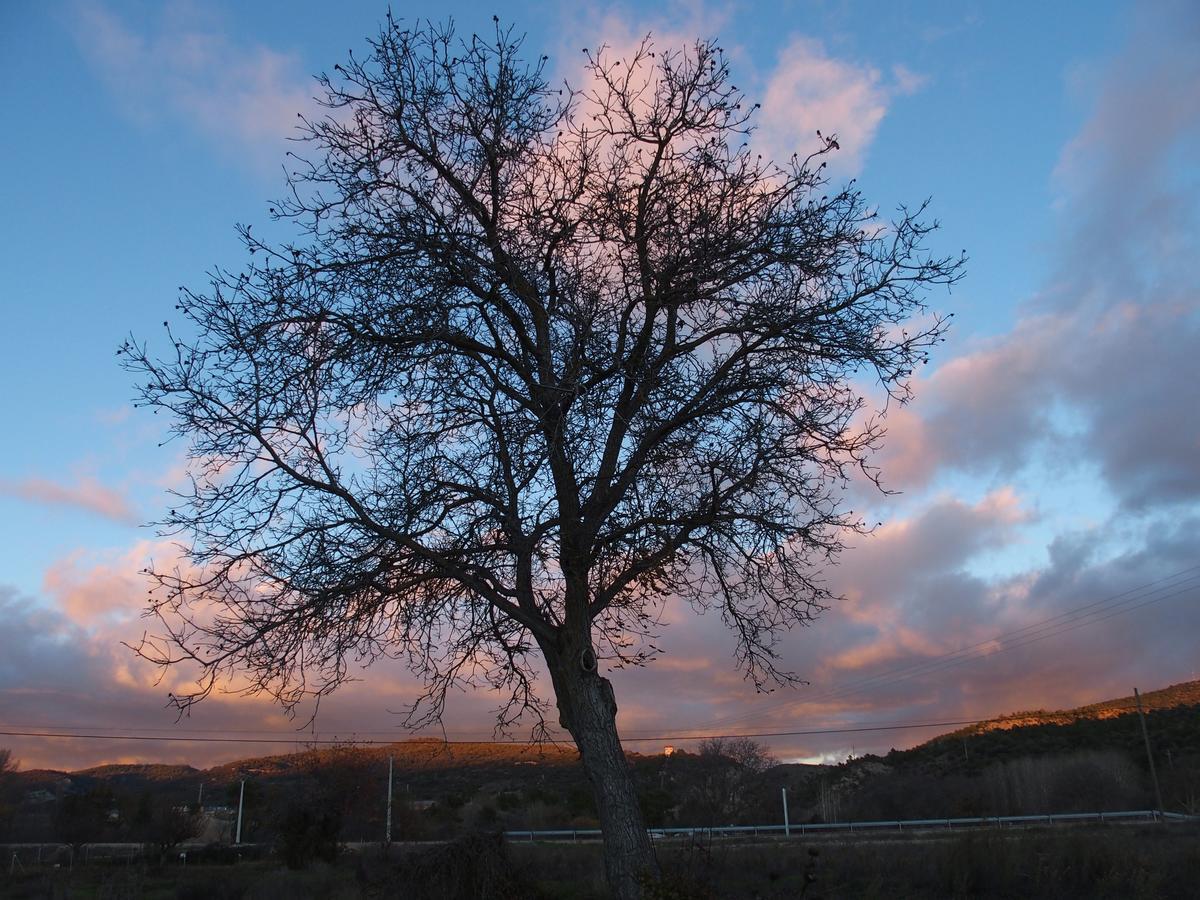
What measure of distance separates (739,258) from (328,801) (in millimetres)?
25627

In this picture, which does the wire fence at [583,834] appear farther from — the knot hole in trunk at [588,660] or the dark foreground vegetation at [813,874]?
the knot hole in trunk at [588,660]

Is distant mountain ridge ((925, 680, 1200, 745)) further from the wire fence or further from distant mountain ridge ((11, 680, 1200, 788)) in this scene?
the wire fence

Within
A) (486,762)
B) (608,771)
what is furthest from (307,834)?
(486,762)

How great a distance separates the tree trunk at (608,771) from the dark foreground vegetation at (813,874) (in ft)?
1.02

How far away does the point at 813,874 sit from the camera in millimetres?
8133

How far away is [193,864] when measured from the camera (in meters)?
32.6

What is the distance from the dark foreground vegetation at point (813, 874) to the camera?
32.5 feet

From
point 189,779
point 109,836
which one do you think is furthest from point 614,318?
point 189,779

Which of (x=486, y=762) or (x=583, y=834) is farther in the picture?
(x=486, y=762)

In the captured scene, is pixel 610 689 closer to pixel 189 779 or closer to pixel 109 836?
pixel 109 836

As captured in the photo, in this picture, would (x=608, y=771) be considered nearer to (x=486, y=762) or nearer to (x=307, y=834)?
(x=307, y=834)

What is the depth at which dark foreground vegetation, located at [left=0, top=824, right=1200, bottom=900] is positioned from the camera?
9.91 meters

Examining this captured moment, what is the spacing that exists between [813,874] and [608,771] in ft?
7.02

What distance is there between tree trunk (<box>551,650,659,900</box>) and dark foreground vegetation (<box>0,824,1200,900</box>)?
310mm
